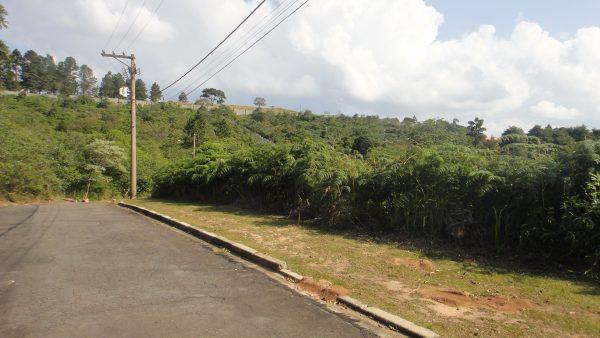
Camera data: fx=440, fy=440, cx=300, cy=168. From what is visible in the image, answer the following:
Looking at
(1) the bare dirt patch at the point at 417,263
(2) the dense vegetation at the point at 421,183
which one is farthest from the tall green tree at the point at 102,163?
(1) the bare dirt patch at the point at 417,263

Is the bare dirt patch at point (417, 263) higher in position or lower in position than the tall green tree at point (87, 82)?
lower

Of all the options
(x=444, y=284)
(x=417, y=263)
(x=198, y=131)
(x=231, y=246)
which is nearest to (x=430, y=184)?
(x=417, y=263)

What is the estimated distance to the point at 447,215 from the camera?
858 centimetres

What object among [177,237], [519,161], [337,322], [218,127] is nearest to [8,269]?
[177,237]

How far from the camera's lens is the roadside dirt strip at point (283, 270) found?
4.71 m

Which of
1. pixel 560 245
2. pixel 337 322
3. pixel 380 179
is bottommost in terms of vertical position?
pixel 337 322

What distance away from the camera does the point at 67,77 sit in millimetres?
107125

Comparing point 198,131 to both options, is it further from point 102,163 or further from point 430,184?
point 430,184

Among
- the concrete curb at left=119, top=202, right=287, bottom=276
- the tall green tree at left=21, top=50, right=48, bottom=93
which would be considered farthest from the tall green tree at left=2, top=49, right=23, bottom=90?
the concrete curb at left=119, top=202, right=287, bottom=276

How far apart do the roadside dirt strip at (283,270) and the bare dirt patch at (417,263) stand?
187 cm

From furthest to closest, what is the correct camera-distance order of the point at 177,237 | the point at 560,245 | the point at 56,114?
1. the point at 56,114
2. the point at 177,237
3. the point at 560,245

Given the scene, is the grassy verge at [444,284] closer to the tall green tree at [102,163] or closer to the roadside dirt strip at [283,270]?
the roadside dirt strip at [283,270]

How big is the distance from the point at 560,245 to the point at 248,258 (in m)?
5.19

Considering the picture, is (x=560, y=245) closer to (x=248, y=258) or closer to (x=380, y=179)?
(x=380, y=179)
